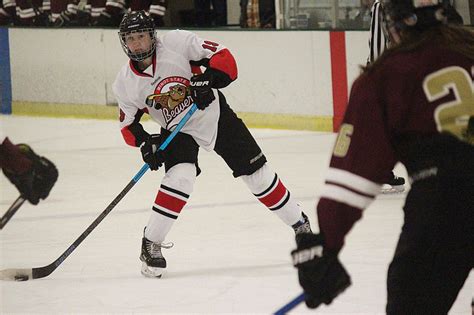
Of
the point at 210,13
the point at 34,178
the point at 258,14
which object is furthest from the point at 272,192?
the point at 210,13

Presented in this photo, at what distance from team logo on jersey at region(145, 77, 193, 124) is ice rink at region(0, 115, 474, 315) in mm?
617

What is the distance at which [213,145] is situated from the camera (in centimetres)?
432

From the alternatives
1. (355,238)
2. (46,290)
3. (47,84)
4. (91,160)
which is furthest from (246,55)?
(46,290)

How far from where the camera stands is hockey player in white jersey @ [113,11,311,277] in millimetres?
4234

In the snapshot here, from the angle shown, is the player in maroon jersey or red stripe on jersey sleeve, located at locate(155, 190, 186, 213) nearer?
the player in maroon jersey

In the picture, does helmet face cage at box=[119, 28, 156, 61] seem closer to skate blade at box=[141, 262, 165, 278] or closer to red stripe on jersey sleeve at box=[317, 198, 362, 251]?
skate blade at box=[141, 262, 165, 278]

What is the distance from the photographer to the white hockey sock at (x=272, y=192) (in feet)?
14.2

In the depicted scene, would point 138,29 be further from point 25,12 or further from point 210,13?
point 25,12

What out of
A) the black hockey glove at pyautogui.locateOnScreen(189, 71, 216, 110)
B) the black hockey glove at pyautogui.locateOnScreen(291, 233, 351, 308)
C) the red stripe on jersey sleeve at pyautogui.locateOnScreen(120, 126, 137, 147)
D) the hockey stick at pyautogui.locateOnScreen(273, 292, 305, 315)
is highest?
the black hockey glove at pyautogui.locateOnScreen(291, 233, 351, 308)

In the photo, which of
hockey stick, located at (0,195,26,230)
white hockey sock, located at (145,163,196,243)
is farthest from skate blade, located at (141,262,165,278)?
hockey stick, located at (0,195,26,230)

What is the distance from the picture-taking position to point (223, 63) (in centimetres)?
424

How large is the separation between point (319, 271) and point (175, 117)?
241 centimetres

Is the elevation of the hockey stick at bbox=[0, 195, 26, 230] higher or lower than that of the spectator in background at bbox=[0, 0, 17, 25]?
higher

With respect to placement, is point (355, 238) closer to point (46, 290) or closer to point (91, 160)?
point (46, 290)
